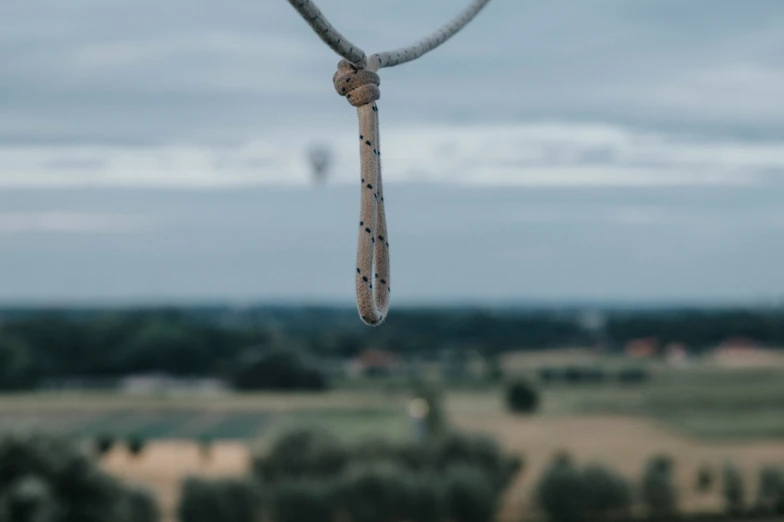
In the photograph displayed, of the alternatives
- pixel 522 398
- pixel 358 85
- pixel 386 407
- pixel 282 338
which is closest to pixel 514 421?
pixel 522 398

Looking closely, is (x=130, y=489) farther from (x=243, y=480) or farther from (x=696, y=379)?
(x=696, y=379)

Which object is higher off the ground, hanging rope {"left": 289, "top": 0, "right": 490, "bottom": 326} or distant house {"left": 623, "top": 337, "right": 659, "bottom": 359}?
distant house {"left": 623, "top": 337, "right": 659, "bottom": 359}

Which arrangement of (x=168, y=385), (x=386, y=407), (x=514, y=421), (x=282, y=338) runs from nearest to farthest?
(x=514, y=421) → (x=386, y=407) → (x=168, y=385) → (x=282, y=338)

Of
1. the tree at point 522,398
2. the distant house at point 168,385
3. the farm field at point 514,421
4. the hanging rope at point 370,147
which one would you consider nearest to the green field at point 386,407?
the farm field at point 514,421

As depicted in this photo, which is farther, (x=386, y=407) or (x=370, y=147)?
(x=386, y=407)

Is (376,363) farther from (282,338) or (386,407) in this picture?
(386,407)

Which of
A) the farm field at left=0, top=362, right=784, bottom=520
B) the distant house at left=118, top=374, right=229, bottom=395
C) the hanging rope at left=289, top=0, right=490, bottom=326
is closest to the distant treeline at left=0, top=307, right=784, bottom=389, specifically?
the distant house at left=118, top=374, right=229, bottom=395

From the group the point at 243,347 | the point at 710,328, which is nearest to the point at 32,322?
the point at 243,347

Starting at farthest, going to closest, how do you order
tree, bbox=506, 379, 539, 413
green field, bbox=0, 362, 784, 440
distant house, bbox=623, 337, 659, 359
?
distant house, bbox=623, 337, 659, 359, tree, bbox=506, 379, 539, 413, green field, bbox=0, 362, 784, 440

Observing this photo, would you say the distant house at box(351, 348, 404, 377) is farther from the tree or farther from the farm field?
the tree
